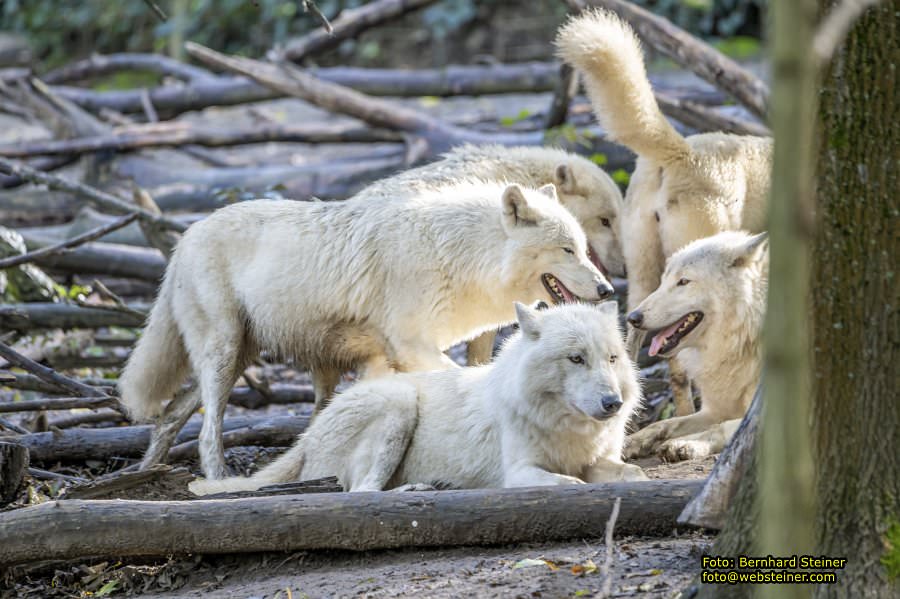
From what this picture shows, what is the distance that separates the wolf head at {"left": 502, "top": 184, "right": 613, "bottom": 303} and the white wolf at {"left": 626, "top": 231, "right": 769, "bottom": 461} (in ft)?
1.73

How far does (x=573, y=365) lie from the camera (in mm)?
4922

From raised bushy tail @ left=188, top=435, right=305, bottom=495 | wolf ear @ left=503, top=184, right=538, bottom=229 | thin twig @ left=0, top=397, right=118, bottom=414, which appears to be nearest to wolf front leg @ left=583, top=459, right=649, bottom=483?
raised bushy tail @ left=188, top=435, right=305, bottom=495

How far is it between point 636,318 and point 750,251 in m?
0.70

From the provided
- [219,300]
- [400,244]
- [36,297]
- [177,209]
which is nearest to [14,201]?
[177,209]

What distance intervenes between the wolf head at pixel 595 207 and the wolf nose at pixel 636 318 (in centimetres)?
189

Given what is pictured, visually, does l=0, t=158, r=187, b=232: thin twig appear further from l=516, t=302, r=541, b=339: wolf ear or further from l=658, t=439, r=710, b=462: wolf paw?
l=658, t=439, r=710, b=462: wolf paw

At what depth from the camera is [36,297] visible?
28.6 ft

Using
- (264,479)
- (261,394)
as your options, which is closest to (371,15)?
(261,394)

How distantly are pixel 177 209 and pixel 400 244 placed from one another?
19.6ft

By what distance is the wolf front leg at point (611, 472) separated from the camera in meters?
4.84

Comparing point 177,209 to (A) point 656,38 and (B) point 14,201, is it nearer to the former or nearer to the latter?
(B) point 14,201

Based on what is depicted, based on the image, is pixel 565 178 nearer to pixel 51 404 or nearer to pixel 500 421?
pixel 500 421

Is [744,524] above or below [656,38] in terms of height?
below

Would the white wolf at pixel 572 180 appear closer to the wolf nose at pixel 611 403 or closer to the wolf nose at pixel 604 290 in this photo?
the wolf nose at pixel 604 290
